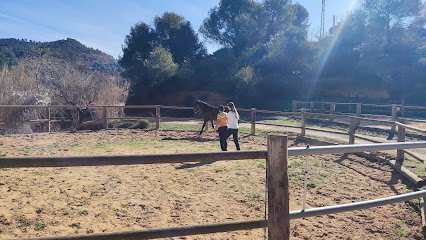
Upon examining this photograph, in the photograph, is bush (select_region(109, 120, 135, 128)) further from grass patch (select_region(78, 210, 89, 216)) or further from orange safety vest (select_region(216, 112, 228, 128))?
grass patch (select_region(78, 210, 89, 216))

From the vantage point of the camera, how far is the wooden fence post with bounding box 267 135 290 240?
246cm

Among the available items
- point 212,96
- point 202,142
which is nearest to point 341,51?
point 212,96

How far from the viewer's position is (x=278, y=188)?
248 cm

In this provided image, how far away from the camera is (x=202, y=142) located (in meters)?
12.9

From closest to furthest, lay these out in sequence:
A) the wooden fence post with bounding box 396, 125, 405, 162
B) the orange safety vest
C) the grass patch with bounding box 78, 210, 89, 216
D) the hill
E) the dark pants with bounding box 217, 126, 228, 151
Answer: the grass patch with bounding box 78, 210, 89, 216 < the wooden fence post with bounding box 396, 125, 405, 162 < the dark pants with bounding box 217, 126, 228, 151 < the orange safety vest < the hill

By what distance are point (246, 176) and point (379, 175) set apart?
3.10 m

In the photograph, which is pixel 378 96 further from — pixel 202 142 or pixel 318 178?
pixel 318 178

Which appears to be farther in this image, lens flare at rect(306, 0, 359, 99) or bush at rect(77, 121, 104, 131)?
lens flare at rect(306, 0, 359, 99)

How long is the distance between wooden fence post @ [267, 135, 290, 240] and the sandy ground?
202 centimetres

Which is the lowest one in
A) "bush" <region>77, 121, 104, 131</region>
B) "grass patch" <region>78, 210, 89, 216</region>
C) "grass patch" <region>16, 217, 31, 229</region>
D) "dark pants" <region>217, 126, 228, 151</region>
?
"grass patch" <region>16, 217, 31, 229</region>

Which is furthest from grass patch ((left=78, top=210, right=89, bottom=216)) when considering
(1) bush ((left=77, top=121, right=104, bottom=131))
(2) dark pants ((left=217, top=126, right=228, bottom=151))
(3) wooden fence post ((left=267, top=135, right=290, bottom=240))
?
(1) bush ((left=77, top=121, right=104, bottom=131))

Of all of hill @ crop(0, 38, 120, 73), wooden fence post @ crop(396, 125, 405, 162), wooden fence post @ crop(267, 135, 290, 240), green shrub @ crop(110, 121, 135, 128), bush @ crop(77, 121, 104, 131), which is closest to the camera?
wooden fence post @ crop(267, 135, 290, 240)

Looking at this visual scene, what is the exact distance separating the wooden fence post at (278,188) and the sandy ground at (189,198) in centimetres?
202

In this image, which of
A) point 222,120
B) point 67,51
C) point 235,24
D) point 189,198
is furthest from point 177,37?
point 67,51
